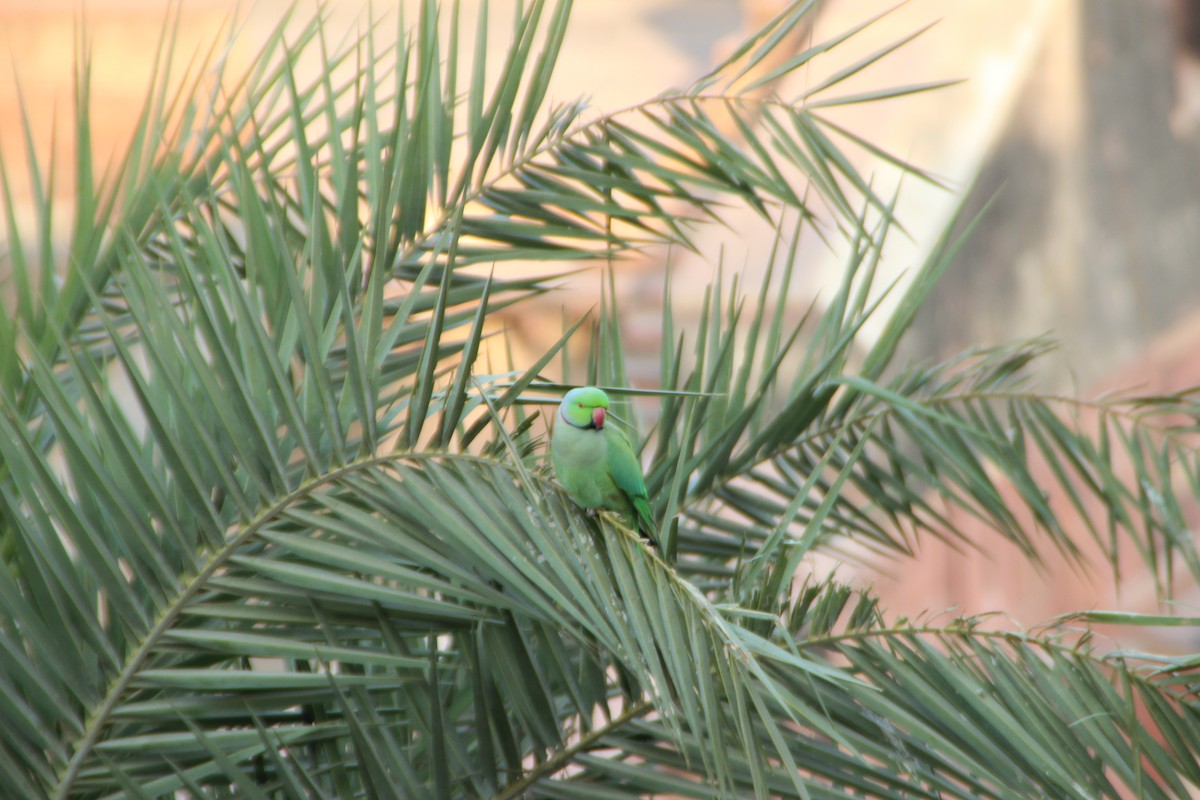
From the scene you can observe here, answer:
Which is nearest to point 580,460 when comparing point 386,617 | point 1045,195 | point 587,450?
point 587,450

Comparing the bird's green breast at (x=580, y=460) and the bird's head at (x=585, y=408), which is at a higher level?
the bird's head at (x=585, y=408)

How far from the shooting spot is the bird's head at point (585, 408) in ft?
5.29

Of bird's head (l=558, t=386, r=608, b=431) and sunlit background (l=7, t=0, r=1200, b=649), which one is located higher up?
sunlit background (l=7, t=0, r=1200, b=649)

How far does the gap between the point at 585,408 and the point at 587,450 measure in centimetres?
6

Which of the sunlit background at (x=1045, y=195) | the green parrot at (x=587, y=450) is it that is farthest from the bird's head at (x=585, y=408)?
the sunlit background at (x=1045, y=195)

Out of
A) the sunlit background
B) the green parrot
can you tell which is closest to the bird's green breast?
the green parrot

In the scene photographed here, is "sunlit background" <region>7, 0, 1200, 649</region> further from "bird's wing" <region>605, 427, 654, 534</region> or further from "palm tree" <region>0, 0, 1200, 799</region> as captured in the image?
"palm tree" <region>0, 0, 1200, 799</region>

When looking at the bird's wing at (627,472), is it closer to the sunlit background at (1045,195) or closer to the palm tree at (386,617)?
the palm tree at (386,617)

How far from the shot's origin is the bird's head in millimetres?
1613

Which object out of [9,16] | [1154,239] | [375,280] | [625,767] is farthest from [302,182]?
[9,16]

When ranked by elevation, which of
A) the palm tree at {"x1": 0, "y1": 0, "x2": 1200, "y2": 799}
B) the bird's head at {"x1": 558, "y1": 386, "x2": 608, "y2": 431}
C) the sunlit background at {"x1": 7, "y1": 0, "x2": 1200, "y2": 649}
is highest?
the sunlit background at {"x1": 7, "y1": 0, "x2": 1200, "y2": 649}

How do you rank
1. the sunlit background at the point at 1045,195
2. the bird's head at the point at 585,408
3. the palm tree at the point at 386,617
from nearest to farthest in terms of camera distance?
the palm tree at the point at 386,617, the bird's head at the point at 585,408, the sunlit background at the point at 1045,195

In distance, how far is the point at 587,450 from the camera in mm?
1635

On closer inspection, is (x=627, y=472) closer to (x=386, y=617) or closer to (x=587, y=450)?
(x=587, y=450)
